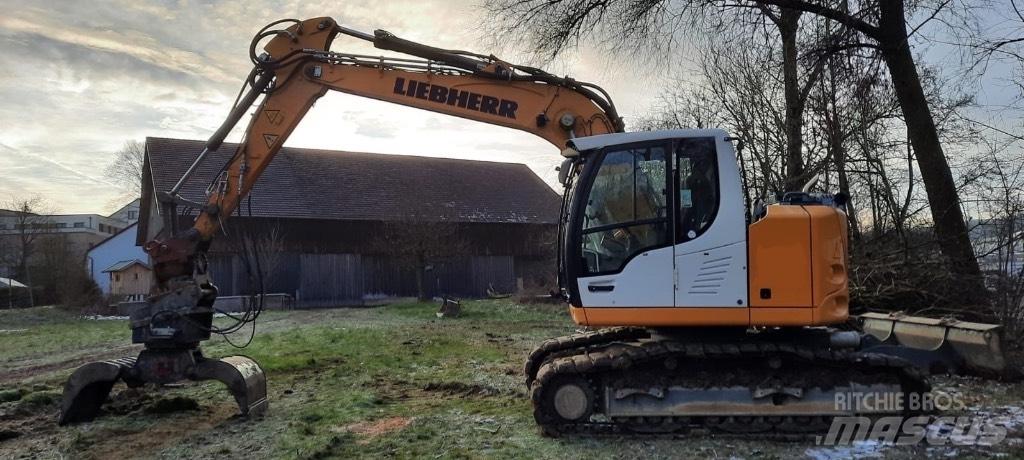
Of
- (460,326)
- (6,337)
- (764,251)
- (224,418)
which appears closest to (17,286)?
(6,337)

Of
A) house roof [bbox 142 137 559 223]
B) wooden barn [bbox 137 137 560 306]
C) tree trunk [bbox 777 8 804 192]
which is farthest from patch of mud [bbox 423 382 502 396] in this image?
house roof [bbox 142 137 559 223]

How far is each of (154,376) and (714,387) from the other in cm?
531

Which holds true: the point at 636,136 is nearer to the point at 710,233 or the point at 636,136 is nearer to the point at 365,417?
the point at 710,233

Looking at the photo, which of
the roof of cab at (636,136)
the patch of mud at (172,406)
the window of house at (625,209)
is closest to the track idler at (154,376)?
the patch of mud at (172,406)

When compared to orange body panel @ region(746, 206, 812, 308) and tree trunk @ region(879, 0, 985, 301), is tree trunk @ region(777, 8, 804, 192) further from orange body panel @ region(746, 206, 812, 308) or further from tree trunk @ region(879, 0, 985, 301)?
orange body panel @ region(746, 206, 812, 308)

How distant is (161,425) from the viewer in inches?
255

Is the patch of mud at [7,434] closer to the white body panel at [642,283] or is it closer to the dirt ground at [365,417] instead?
the dirt ground at [365,417]

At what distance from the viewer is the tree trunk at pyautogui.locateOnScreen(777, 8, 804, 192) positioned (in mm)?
10898

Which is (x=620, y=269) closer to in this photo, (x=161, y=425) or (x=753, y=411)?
(x=753, y=411)

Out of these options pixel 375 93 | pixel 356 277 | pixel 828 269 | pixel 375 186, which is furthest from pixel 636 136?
pixel 375 186

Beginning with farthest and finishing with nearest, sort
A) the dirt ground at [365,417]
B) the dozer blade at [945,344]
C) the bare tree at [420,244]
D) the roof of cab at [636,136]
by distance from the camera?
the bare tree at [420,244], the dozer blade at [945,344], the roof of cab at [636,136], the dirt ground at [365,417]

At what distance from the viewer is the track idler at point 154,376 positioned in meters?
6.51

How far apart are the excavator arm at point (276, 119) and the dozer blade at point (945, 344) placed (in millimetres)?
4072

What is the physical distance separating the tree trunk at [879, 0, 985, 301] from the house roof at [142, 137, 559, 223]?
784 inches
